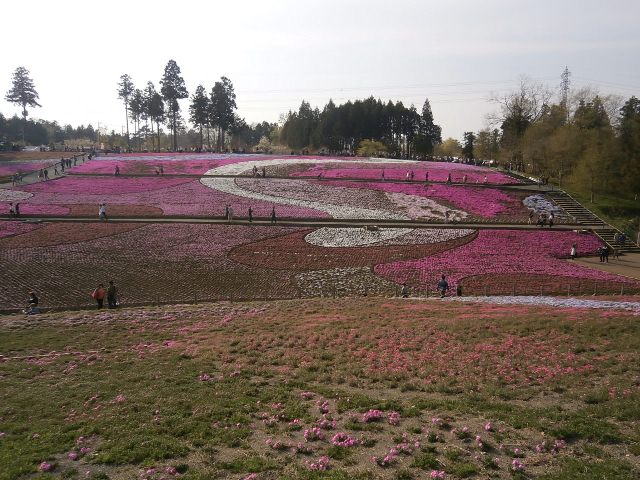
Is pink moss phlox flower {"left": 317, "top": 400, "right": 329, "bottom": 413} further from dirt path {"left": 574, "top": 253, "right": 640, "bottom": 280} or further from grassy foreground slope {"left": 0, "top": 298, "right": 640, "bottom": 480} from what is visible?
dirt path {"left": 574, "top": 253, "right": 640, "bottom": 280}

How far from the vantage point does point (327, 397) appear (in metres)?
11.7

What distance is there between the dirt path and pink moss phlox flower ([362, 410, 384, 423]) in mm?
24487

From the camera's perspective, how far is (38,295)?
2456cm

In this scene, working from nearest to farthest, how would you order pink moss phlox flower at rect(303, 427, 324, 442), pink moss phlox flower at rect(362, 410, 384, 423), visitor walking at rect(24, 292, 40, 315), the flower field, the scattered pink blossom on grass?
pink moss phlox flower at rect(303, 427, 324, 442), pink moss phlox flower at rect(362, 410, 384, 423), visitor walking at rect(24, 292, 40, 315), the flower field, the scattered pink blossom on grass

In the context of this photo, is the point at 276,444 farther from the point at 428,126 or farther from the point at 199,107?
the point at 428,126

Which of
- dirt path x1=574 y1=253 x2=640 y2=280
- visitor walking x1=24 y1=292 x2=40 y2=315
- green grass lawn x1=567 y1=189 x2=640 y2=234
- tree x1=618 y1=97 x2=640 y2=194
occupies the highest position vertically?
tree x1=618 y1=97 x2=640 y2=194

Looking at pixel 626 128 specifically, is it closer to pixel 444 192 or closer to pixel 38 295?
pixel 444 192

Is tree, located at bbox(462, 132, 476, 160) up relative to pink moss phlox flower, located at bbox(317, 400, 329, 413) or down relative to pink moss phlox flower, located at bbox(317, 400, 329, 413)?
up

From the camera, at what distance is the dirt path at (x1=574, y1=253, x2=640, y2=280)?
98.0ft

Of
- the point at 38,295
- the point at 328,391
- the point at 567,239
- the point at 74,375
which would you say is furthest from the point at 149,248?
the point at 567,239

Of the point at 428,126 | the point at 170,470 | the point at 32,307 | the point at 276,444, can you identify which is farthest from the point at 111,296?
the point at 428,126

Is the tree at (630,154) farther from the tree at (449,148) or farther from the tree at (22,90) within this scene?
the tree at (22,90)

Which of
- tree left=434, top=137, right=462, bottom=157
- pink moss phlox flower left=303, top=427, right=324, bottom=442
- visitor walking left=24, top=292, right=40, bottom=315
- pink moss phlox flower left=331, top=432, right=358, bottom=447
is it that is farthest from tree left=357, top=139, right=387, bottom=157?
pink moss phlox flower left=331, top=432, right=358, bottom=447

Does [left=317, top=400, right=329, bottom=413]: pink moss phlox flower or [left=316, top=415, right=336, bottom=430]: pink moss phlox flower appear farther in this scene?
[left=317, top=400, right=329, bottom=413]: pink moss phlox flower
